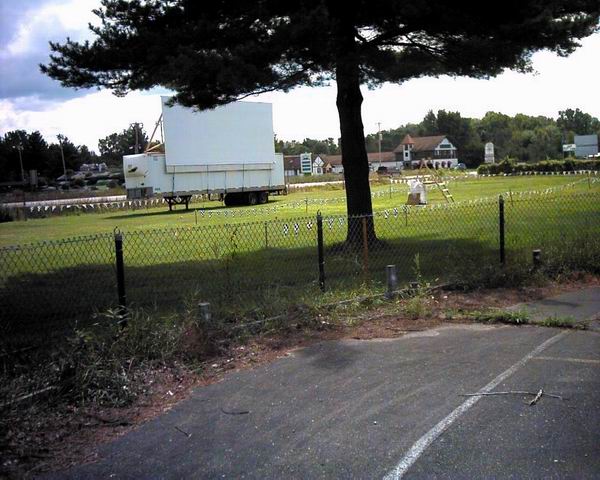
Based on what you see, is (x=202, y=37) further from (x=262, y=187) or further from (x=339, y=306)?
(x=262, y=187)

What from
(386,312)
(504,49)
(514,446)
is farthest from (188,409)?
(504,49)

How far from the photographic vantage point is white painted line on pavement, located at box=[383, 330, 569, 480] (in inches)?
139

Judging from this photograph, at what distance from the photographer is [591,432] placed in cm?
389

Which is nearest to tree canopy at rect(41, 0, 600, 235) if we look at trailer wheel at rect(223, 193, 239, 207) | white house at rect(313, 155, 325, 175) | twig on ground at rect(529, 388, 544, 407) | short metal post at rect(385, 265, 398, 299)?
short metal post at rect(385, 265, 398, 299)

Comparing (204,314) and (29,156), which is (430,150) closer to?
(29,156)

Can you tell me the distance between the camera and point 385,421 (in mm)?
4199

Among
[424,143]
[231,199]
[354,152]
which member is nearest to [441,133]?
[424,143]

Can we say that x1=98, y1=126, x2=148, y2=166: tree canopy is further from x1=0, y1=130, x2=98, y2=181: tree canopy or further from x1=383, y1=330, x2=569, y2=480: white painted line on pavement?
x1=383, y1=330, x2=569, y2=480: white painted line on pavement

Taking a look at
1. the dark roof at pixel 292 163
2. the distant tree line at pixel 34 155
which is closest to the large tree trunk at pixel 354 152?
the distant tree line at pixel 34 155

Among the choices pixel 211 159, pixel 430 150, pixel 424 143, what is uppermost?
pixel 424 143

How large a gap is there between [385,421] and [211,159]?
33.8 m

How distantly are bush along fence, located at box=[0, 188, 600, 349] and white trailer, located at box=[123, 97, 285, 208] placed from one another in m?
17.9

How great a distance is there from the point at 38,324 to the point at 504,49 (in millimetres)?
8963

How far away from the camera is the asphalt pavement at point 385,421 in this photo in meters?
3.59
